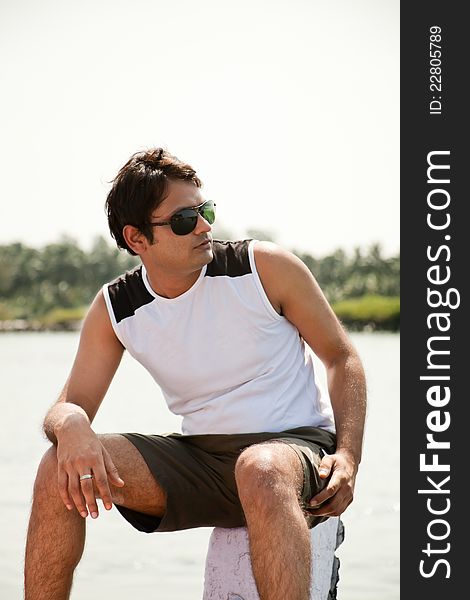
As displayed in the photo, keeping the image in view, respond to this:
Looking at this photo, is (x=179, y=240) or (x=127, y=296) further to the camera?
(x=127, y=296)

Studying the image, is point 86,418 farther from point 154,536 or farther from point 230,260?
point 154,536

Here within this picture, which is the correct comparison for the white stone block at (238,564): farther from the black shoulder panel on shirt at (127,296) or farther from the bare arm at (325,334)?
the black shoulder panel on shirt at (127,296)

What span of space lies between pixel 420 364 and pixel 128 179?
2092 millimetres

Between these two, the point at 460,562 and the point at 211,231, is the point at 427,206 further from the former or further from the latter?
the point at 211,231

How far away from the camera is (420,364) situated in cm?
480

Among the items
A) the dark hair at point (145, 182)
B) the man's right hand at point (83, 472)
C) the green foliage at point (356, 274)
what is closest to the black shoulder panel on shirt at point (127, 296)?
the dark hair at point (145, 182)

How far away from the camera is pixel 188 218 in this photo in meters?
3.17

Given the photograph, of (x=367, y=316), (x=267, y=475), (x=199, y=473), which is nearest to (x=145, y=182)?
(x=199, y=473)

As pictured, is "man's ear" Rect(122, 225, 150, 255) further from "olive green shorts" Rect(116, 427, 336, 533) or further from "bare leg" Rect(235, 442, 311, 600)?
"bare leg" Rect(235, 442, 311, 600)

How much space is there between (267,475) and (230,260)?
2.85 feet

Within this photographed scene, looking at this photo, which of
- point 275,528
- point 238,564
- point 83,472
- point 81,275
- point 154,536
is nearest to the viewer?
point 275,528

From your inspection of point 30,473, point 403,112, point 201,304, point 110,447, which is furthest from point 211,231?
point 30,473

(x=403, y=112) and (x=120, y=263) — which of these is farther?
(x=120, y=263)

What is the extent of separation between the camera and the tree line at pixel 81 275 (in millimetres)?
39938
